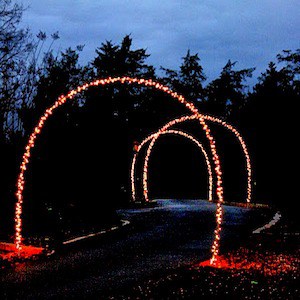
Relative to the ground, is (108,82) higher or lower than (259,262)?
higher

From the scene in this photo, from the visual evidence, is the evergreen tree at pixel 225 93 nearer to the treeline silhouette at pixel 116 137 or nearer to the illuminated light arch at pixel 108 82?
the treeline silhouette at pixel 116 137


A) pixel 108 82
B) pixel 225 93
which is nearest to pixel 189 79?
pixel 225 93

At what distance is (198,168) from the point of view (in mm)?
49094

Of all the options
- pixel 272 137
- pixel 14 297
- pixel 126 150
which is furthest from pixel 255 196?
pixel 14 297

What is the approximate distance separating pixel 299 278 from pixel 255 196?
2683cm

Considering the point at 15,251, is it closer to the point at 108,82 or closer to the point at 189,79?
the point at 108,82

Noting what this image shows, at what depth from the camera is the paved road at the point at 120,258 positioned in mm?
11234

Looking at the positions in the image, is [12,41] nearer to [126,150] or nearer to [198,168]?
[126,150]

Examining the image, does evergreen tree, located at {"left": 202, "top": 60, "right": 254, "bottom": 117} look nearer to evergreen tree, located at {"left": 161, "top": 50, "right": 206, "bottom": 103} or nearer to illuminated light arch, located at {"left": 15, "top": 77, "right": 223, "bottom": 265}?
evergreen tree, located at {"left": 161, "top": 50, "right": 206, "bottom": 103}

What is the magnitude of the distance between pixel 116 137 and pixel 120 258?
24.6 metres

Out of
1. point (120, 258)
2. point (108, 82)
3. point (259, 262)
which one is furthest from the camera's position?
point (108, 82)

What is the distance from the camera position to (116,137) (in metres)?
39.0

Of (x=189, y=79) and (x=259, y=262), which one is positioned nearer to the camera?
(x=259, y=262)

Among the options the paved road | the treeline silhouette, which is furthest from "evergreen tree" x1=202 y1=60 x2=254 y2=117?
the paved road
